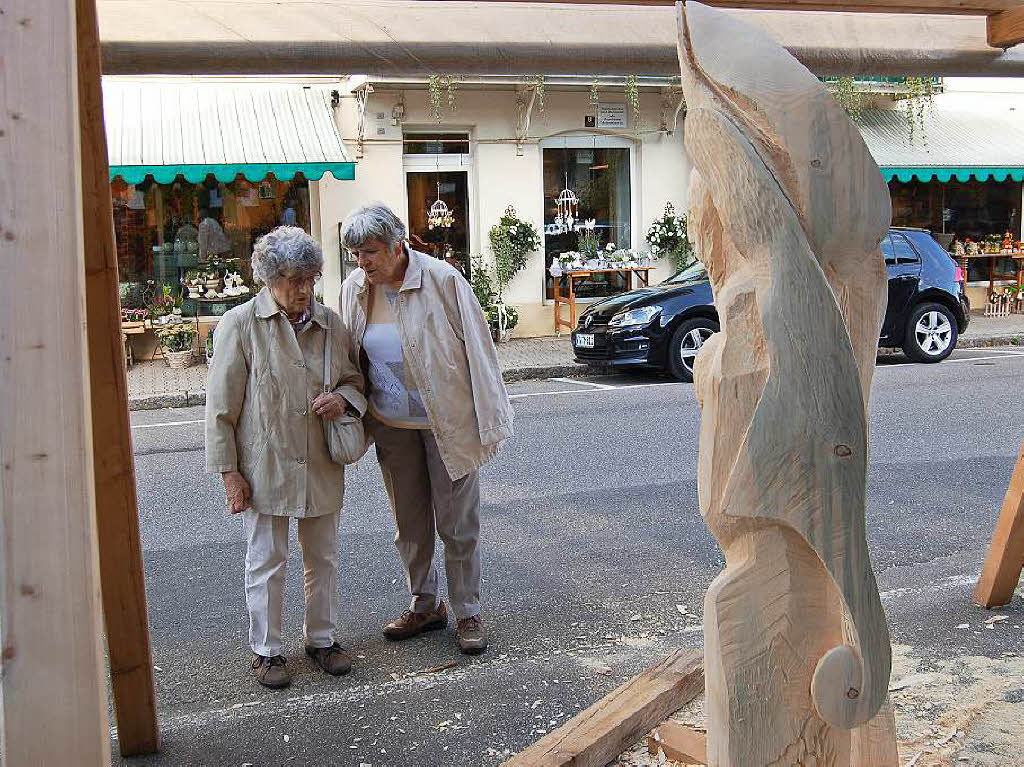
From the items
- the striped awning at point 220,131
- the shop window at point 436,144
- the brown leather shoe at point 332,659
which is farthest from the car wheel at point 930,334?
the brown leather shoe at point 332,659

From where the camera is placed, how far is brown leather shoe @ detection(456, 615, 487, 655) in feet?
13.4

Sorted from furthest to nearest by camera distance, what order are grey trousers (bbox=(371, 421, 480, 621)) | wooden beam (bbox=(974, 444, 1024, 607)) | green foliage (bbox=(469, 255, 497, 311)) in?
green foliage (bbox=(469, 255, 497, 311)) < grey trousers (bbox=(371, 421, 480, 621)) < wooden beam (bbox=(974, 444, 1024, 607))

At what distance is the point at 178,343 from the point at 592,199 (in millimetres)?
6188

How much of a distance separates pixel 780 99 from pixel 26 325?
Result: 1.43m

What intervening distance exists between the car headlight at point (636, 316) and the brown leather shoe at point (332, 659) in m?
7.38

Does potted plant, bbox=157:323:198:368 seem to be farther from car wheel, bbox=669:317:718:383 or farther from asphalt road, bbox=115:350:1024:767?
car wheel, bbox=669:317:718:383

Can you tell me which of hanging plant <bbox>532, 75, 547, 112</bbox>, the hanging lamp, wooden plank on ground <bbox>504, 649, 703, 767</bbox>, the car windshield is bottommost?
wooden plank on ground <bbox>504, 649, 703, 767</bbox>

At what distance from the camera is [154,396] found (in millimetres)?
10617

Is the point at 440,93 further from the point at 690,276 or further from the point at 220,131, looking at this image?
the point at 690,276

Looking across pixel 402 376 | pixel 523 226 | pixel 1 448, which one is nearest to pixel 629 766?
pixel 402 376

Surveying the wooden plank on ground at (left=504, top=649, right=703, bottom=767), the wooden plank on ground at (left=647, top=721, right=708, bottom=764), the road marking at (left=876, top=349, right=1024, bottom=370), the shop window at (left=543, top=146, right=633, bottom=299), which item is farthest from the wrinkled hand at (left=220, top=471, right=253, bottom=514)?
the shop window at (left=543, top=146, right=633, bottom=299)

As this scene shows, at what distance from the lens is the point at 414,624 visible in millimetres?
4285

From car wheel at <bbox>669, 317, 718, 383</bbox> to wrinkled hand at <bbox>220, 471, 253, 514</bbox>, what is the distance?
7642 mm

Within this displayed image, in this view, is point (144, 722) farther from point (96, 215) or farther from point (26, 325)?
point (26, 325)
